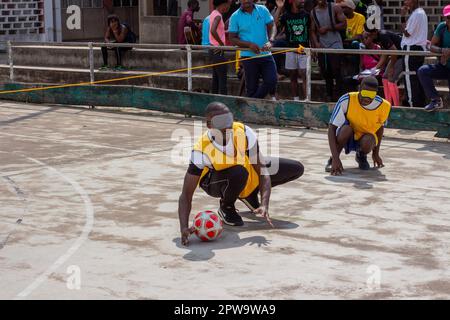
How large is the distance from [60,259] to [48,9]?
19.4m

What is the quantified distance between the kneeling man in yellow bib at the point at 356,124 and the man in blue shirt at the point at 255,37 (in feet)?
13.0

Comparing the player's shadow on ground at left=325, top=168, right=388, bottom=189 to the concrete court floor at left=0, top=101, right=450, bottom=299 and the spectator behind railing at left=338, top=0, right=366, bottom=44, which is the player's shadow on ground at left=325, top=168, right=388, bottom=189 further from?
the spectator behind railing at left=338, top=0, right=366, bottom=44

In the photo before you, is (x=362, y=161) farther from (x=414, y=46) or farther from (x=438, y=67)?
(x=414, y=46)

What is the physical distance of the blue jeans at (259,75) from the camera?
1633 cm

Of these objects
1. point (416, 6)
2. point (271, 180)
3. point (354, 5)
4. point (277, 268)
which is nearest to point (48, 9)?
point (354, 5)

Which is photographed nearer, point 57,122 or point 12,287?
point 12,287

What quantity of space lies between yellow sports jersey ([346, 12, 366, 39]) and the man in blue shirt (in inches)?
66.9

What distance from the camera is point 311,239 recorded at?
938cm

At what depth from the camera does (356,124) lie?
12469 millimetres

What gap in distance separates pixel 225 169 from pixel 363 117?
3389mm

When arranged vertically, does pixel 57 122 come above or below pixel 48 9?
below
